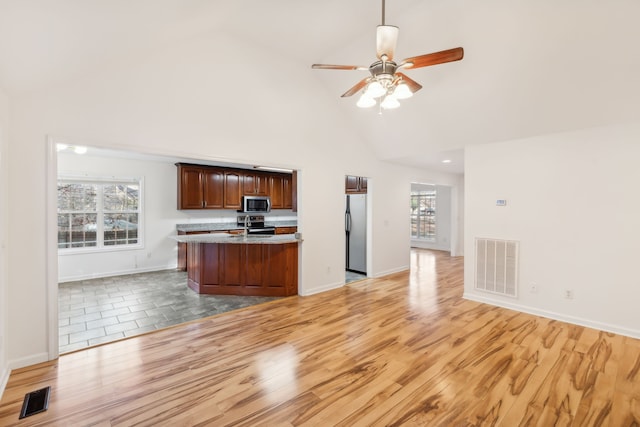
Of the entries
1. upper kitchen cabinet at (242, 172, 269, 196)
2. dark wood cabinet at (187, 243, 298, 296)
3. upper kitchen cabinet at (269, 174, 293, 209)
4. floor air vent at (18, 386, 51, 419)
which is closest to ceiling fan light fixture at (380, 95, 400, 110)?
dark wood cabinet at (187, 243, 298, 296)

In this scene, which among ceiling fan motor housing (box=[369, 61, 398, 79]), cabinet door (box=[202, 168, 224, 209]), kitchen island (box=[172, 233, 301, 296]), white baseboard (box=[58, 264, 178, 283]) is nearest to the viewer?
ceiling fan motor housing (box=[369, 61, 398, 79])

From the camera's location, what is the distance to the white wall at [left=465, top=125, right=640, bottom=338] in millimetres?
3215

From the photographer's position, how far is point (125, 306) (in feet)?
13.2

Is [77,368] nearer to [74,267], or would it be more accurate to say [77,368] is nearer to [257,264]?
[257,264]

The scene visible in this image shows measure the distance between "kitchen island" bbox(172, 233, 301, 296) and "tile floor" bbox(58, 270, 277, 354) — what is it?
161 millimetres

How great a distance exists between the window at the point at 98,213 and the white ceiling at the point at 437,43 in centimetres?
396

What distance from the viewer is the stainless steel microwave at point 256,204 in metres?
7.19

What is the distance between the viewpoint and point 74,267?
5.40 metres

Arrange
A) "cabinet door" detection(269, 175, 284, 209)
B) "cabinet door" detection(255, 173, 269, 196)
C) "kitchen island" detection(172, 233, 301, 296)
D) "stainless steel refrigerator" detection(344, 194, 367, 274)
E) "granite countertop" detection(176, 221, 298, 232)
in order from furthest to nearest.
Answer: "cabinet door" detection(269, 175, 284, 209) < "cabinet door" detection(255, 173, 269, 196) < "granite countertop" detection(176, 221, 298, 232) < "stainless steel refrigerator" detection(344, 194, 367, 274) < "kitchen island" detection(172, 233, 301, 296)

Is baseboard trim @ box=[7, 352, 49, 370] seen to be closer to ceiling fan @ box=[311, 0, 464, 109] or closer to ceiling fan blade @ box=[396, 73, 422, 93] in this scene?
ceiling fan @ box=[311, 0, 464, 109]

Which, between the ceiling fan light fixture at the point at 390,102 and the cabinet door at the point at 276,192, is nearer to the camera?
the ceiling fan light fixture at the point at 390,102

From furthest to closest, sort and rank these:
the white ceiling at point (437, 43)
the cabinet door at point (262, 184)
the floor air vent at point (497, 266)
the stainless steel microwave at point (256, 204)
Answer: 1. the cabinet door at point (262, 184)
2. the stainless steel microwave at point (256, 204)
3. the floor air vent at point (497, 266)
4. the white ceiling at point (437, 43)

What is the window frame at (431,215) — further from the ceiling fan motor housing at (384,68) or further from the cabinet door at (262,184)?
the ceiling fan motor housing at (384,68)

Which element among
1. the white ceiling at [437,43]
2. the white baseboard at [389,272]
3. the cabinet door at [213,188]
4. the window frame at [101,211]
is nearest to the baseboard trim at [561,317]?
the white baseboard at [389,272]
